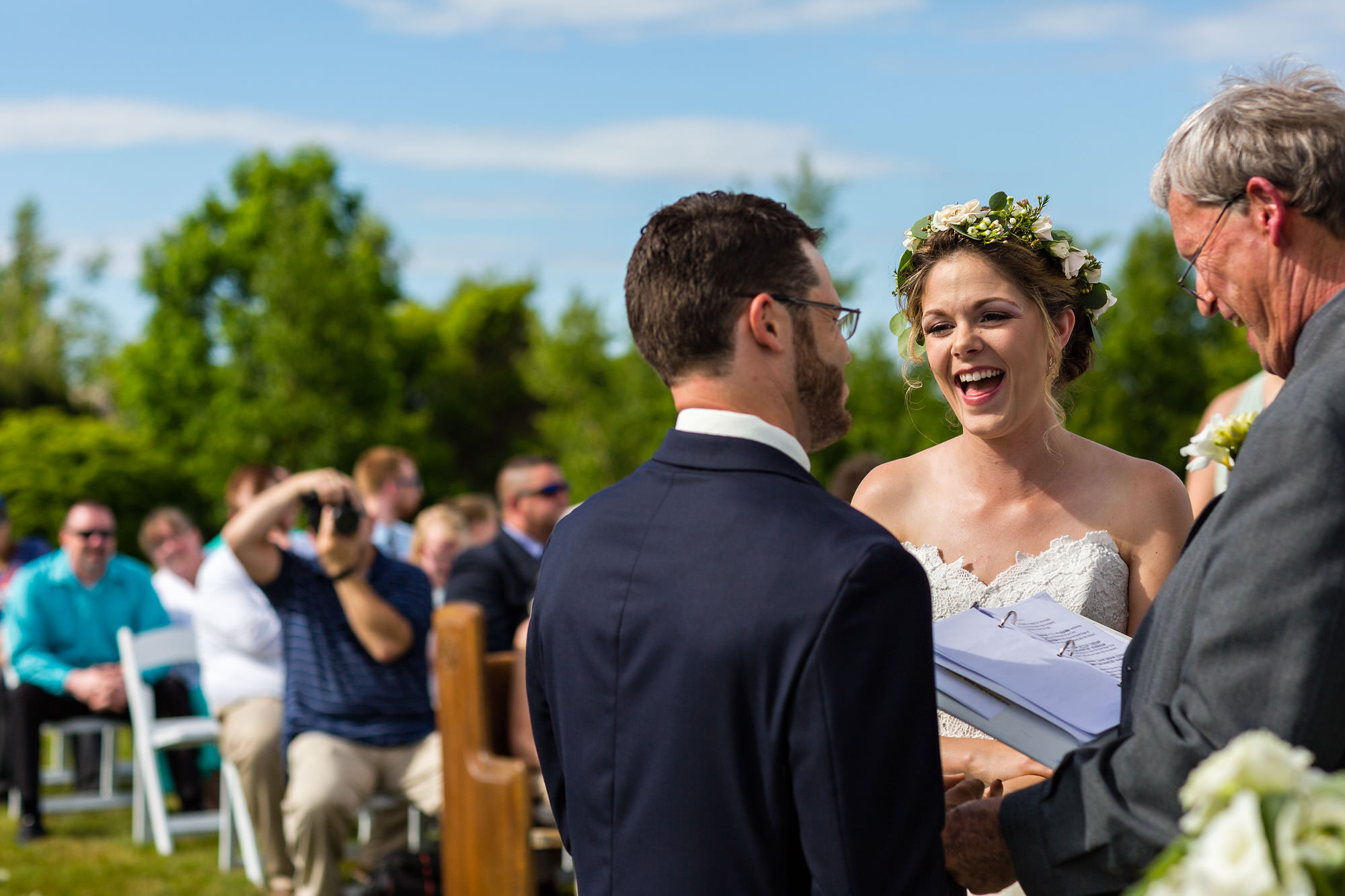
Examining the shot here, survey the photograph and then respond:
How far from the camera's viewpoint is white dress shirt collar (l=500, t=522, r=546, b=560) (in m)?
6.99

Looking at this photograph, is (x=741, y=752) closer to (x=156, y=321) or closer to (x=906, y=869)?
(x=906, y=869)

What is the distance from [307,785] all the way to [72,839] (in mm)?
3368

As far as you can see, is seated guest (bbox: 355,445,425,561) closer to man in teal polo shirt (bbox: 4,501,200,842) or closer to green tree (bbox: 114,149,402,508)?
man in teal polo shirt (bbox: 4,501,200,842)

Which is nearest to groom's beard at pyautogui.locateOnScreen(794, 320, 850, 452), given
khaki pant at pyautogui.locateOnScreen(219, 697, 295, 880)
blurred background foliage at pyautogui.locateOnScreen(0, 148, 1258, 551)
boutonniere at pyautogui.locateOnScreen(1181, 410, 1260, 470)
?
boutonniere at pyautogui.locateOnScreen(1181, 410, 1260, 470)

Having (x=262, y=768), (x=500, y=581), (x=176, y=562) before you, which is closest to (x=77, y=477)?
(x=176, y=562)

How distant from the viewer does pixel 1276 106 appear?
1866 millimetres

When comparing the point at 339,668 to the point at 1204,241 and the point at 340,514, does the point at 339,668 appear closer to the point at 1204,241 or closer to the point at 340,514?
the point at 340,514

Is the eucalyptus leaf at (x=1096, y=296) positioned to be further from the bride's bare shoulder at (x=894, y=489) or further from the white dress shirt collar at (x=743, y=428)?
the white dress shirt collar at (x=743, y=428)

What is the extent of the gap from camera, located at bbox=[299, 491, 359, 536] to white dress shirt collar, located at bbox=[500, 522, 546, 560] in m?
1.00

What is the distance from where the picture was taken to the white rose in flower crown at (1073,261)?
3.00m

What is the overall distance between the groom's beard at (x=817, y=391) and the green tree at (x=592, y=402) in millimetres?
19951

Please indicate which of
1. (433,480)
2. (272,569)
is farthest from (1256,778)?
(433,480)

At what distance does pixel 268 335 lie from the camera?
98.9 ft

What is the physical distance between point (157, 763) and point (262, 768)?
1.82m
